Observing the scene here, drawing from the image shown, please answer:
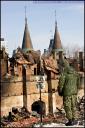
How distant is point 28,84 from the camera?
116 feet

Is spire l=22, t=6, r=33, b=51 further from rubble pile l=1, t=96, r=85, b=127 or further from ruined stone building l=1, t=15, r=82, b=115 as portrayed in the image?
rubble pile l=1, t=96, r=85, b=127

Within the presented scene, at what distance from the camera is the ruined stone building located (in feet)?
111

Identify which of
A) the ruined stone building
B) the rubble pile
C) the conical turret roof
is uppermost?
the conical turret roof

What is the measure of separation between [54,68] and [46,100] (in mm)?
4345

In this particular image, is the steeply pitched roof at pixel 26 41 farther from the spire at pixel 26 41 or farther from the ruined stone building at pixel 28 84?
the ruined stone building at pixel 28 84

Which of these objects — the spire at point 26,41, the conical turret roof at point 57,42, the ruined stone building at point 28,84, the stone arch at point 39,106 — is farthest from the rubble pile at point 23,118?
the conical turret roof at point 57,42

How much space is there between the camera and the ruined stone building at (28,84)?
3397cm

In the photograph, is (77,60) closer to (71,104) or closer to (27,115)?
(27,115)

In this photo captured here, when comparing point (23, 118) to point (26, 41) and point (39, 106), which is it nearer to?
point (39, 106)

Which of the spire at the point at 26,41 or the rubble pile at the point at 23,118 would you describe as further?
the spire at the point at 26,41

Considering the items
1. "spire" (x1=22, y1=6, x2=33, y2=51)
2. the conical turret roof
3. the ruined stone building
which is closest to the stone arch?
the ruined stone building

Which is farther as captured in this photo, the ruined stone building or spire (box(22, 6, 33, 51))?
spire (box(22, 6, 33, 51))

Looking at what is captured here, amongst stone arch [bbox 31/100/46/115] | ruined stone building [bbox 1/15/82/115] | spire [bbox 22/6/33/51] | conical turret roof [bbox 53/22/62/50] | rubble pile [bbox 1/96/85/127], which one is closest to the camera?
rubble pile [bbox 1/96/85/127]

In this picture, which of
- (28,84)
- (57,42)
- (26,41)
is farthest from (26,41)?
(28,84)
